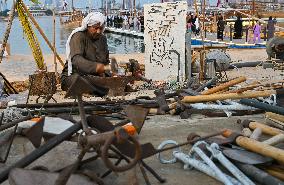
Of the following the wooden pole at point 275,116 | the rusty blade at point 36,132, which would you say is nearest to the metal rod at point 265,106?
the wooden pole at point 275,116

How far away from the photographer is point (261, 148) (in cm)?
403

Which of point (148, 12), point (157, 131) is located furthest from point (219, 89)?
point (148, 12)

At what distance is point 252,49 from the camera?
95.8 feet

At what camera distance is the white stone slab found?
13.2m

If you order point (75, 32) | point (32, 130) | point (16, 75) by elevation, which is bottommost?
point (16, 75)

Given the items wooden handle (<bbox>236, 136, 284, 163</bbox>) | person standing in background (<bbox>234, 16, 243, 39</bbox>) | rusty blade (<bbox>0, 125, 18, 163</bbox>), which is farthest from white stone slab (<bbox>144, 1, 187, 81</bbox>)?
person standing in background (<bbox>234, 16, 243, 39</bbox>)

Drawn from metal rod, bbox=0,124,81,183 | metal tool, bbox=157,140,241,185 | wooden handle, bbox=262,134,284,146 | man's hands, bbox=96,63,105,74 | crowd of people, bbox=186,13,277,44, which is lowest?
metal tool, bbox=157,140,241,185

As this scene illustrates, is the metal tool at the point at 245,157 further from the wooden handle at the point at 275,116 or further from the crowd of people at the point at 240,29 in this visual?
the crowd of people at the point at 240,29

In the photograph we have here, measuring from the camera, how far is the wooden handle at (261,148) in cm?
388

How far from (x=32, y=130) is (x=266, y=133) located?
2675 millimetres

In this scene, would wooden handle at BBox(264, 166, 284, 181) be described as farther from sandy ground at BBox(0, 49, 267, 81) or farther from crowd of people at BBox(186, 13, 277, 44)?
crowd of people at BBox(186, 13, 277, 44)

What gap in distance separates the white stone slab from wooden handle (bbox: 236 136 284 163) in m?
8.86

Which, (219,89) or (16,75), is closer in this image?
(219,89)

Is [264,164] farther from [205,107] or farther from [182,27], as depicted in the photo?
[182,27]
